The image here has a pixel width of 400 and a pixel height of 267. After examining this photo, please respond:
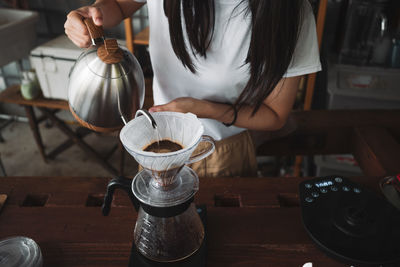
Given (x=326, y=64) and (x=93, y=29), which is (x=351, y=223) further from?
(x=326, y=64)

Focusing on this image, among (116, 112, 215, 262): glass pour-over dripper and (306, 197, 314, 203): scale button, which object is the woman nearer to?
(116, 112, 215, 262): glass pour-over dripper

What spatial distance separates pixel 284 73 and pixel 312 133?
1.52ft

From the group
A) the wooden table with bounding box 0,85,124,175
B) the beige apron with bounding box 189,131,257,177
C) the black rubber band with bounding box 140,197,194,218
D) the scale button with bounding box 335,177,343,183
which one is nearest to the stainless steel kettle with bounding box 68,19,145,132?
the black rubber band with bounding box 140,197,194,218

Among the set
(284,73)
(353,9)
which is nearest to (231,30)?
(284,73)

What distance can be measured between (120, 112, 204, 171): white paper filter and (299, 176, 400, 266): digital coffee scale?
13.3 inches

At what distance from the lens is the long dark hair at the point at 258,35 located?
0.85 metres

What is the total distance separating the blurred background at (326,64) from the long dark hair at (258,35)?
1.06 metres

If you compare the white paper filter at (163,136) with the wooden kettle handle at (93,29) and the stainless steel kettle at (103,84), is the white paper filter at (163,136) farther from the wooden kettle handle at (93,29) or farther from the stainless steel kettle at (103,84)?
the wooden kettle handle at (93,29)

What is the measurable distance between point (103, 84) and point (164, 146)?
23 centimetres

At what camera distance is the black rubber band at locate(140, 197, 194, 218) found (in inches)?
26.2

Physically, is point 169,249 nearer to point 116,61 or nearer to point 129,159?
point 116,61

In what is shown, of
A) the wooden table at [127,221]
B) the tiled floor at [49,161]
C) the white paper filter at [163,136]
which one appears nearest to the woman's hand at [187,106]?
the white paper filter at [163,136]

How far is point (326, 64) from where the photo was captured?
2.12 m

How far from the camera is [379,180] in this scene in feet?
3.16
